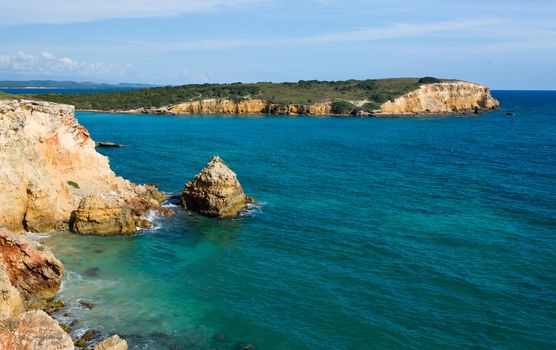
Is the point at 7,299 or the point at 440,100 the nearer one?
the point at 7,299

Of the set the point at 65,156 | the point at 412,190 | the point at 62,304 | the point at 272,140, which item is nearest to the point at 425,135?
the point at 272,140

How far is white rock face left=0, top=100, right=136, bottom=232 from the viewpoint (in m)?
36.5

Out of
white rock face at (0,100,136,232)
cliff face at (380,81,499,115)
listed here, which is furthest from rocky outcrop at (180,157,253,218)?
cliff face at (380,81,499,115)

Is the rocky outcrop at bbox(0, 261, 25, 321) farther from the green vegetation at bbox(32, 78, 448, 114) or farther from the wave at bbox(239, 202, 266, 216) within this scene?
the green vegetation at bbox(32, 78, 448, 114)

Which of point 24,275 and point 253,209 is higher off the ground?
point 253,209

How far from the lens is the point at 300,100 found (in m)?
161

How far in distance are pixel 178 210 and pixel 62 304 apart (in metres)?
19.5

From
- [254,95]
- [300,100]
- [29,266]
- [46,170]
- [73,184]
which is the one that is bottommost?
[29,266]

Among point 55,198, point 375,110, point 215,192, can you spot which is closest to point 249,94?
point 375,110

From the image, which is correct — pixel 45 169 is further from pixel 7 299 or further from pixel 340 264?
pixel 340 264

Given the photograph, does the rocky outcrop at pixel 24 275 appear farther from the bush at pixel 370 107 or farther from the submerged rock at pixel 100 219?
the bush at pixel 370 107

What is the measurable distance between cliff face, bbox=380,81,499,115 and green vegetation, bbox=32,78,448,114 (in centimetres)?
343

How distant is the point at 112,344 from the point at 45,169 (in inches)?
911

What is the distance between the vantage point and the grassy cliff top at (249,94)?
156 meters
